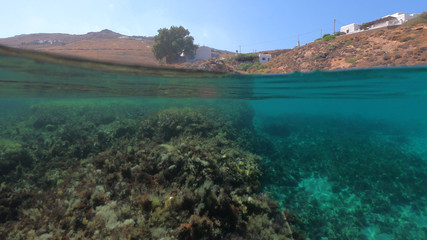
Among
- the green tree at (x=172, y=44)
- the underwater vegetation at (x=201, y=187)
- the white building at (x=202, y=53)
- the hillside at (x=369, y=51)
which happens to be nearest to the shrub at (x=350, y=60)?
the hillside at (x=369, y=51)

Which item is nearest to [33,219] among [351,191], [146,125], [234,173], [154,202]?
[154,202]

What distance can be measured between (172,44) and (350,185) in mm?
34651

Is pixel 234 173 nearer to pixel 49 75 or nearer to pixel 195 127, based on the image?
pixel 195 127

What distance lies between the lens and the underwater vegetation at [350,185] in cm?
597

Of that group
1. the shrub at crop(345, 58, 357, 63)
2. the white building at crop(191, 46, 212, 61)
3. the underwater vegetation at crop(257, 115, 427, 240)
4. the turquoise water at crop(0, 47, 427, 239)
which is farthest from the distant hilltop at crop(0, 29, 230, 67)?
the shrub at crop(345, 58, 357, 63)

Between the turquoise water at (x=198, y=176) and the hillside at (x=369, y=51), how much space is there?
3178 millimetres

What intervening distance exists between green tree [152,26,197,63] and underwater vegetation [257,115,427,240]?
97.7ft

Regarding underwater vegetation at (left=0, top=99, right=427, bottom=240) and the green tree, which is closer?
underwater vegetation at (left=0, top=99, right=427, bottom=240)

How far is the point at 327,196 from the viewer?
7379mm

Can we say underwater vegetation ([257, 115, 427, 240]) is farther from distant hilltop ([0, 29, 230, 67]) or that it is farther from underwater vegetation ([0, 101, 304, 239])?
distant hilltop ([0, 29, 230, 67])

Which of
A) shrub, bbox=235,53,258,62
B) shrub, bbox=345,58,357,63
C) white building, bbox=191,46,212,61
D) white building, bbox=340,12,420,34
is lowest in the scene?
shrub, bbox=345,58,357,63

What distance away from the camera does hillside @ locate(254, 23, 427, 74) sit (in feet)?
49.1

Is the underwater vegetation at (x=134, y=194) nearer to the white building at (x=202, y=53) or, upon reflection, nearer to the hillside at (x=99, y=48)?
the hillside at (x=99, y=48)

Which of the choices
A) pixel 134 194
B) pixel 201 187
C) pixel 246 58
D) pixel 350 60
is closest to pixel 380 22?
pixel 246 58
